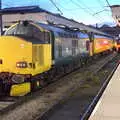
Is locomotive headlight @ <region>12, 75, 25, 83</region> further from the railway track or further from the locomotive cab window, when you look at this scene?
the locomotive cab window

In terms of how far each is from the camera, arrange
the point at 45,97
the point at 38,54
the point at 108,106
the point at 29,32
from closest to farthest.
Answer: the point at 108,106
the point at 45,97
the point at 38,54
the point at 29,32

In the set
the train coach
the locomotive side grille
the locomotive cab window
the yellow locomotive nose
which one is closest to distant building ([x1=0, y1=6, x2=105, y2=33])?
the train coach

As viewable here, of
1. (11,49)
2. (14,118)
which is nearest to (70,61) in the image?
(11,49)

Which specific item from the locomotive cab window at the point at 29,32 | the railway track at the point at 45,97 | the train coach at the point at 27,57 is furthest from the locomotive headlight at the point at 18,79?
the locomotive cab window at the point at 29,32

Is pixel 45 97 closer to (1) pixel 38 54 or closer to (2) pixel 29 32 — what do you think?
(1) pixel 38 54

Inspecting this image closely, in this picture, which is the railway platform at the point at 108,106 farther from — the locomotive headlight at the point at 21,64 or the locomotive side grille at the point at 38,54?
the locomotive headlight at the point at 21,64

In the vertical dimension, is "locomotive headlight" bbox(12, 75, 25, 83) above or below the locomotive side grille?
below

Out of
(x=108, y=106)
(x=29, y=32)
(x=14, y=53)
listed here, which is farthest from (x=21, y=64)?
Result: (x=108, y=106)

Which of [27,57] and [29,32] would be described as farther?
[29,32]

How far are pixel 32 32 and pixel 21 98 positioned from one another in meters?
3.80

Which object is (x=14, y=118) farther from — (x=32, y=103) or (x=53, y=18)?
(x=53, y=18)

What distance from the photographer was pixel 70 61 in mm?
27578

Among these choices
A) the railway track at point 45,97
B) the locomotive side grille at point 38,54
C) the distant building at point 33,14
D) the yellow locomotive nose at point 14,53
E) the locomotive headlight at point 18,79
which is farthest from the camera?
the distant building at point 33,14

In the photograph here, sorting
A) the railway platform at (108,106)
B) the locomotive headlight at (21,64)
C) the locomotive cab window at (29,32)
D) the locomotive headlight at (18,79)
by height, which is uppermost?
the locomotive cab window at (29,32)
